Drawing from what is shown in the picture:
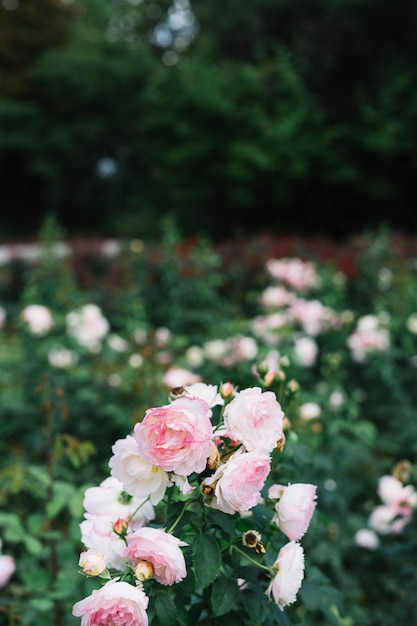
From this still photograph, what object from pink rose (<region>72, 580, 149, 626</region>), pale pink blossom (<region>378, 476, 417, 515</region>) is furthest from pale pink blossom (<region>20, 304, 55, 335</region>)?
pink rose (<region>72, 580, 149, 626</region>)

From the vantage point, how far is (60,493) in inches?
66.7

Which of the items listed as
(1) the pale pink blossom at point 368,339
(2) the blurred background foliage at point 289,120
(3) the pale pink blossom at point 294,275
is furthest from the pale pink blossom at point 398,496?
(2) the blurred background foliage at point 289,120

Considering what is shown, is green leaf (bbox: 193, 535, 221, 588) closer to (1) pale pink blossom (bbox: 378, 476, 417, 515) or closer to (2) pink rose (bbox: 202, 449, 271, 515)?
(2) pink rose (bbox: 202, 449, 271, 515)

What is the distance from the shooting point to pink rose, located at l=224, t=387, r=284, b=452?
949mm

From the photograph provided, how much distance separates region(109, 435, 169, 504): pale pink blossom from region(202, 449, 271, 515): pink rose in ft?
0.26

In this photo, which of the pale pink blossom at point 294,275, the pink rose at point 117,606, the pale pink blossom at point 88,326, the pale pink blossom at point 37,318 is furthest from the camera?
the pale pink blossom at point 294,275

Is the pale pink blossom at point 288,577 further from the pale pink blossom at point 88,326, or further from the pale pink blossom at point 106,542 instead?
the pale pink blossom at point 88,326

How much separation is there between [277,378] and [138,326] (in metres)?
2.19

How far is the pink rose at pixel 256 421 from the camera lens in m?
0.95

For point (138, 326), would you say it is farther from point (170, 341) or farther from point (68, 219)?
point (68, 219)

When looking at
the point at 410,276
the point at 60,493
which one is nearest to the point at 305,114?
the point at 410,276

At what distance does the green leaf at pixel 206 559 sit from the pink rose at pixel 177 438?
121mm

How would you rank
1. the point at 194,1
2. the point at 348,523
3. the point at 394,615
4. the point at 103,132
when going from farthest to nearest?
1. the point at 103,132
2. the point at 194,1
3. the point at 348,523
4. the point at 394,615

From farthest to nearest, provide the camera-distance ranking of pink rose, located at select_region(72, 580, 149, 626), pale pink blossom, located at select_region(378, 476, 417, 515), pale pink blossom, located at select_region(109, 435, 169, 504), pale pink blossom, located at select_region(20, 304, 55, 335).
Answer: pale pink blossom, located at select_region(20, 304, 55, 335) < pale pink blossom, located at select_region(378, 476, 417, 515) < pale pink blossom, located at select_region(109, 435, 169, 504) < pink rose, located at select_region(72, 580, 149, 626)
